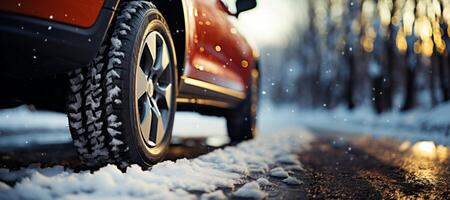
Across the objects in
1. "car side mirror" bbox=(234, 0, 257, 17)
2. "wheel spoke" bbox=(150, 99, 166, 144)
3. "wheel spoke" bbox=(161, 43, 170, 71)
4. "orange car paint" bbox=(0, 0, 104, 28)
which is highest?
"car side mirror" bbox=(234, 0, 257, 17)

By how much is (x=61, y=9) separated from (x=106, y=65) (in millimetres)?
347

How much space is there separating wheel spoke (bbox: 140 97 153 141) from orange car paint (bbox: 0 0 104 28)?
0.64 m

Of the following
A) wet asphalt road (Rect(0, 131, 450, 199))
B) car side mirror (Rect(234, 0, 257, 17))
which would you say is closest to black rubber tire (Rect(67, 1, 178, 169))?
wet asphalt road (Rect(0, 131, 450, 199))

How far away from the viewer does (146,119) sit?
2.71 metres

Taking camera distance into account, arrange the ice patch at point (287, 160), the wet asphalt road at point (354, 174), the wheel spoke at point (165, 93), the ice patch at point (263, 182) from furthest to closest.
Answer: the ice patch at point (287, 160) → the wheel spoke at point (165, 93) → the ice patch at point (263, 182) → the wet asphalt road at point (354, 174)

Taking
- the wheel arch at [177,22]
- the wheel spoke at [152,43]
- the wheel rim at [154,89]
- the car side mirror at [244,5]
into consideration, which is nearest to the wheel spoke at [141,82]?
the wheel rim at [154,89]

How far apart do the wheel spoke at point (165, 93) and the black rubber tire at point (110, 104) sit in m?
0.50

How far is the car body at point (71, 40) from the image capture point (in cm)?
210

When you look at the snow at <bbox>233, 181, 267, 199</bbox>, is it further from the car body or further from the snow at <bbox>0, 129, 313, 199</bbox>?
the car body

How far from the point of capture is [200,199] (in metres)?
→ 1.99

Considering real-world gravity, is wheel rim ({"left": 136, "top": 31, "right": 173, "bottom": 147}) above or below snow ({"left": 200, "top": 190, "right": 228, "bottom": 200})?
above

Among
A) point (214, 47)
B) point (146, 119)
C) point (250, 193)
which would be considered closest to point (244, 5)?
point (214, 47)

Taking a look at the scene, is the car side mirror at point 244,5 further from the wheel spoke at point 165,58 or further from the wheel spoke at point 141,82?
the wheel spoke at point 141,82

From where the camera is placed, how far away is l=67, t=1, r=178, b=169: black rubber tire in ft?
7.59
